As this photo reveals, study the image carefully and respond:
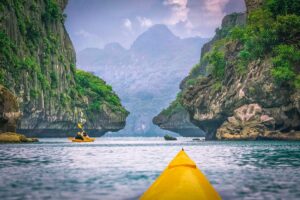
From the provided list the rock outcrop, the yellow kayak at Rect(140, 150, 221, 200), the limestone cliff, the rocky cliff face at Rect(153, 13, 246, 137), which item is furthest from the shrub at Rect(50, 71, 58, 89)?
the yellow kayak at Rect(140, 150, 221, 200)

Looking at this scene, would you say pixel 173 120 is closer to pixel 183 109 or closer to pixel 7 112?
pixel 183 109

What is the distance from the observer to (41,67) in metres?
103

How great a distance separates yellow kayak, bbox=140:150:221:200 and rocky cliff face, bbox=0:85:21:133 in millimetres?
55866

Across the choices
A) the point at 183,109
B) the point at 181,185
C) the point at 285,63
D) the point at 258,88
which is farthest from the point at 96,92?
the point at 181,185

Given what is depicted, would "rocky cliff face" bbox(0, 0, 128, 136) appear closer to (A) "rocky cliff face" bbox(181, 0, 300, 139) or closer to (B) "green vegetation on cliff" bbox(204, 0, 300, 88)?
(A) "rocky cliff face" bbox(181, 0, 300, 139)

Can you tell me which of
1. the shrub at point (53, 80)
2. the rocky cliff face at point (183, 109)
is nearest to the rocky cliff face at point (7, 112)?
the shrub at point (53, 80)

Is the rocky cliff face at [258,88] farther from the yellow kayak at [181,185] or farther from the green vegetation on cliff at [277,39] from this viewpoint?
the yellow kayak at [181,185]

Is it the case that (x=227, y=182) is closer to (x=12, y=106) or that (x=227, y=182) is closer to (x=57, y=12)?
(x=12, y=106)

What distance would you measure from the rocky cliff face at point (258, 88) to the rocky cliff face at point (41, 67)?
Answer: 3591 cm

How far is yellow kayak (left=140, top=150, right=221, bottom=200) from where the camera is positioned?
9.52 metres

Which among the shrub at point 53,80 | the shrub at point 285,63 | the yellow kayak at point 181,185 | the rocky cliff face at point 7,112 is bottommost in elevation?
A: the yellow kayak at point 181,185

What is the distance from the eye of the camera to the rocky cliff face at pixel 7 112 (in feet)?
206

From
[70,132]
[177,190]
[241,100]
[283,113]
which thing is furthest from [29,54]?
[177,190]

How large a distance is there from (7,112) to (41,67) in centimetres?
4025
